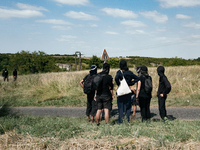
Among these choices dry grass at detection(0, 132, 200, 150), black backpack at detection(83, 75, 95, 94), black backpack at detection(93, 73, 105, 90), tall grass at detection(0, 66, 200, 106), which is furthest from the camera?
tall grass at detection(0, 66, 200, 106)

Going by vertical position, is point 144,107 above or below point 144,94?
below

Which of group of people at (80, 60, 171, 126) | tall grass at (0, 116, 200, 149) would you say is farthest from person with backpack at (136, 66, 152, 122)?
tall grass at (0, 116, 200, 149)

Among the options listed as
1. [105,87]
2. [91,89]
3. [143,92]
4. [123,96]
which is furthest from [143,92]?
[91,89]

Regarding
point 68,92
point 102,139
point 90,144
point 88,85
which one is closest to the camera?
point 90,144

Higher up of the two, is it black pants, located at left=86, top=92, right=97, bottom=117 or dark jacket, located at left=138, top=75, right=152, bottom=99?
dark jacket, located at left=138, top=75, right=152, bottom=99

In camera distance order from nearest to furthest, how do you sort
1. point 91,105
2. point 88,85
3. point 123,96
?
point 123,96 < point 88,85 < point 91,105

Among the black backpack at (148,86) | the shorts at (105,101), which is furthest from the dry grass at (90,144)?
the black backpack at (148,86)

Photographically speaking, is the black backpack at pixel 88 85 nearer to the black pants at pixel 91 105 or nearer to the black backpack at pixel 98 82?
the black pants at pixel 91 105

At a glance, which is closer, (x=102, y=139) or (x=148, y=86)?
(x=102, y=139)

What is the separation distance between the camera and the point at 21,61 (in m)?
67.7

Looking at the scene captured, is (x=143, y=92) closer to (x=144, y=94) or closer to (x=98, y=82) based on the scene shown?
(x=144, y=94)

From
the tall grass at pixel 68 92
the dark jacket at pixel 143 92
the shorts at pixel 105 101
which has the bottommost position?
the tall grass at pixel 68 92

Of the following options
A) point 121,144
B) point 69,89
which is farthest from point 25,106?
point 121,144

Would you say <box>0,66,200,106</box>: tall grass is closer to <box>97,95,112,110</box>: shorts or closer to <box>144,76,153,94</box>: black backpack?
<box>144,76,153,94</box>: black backpack
